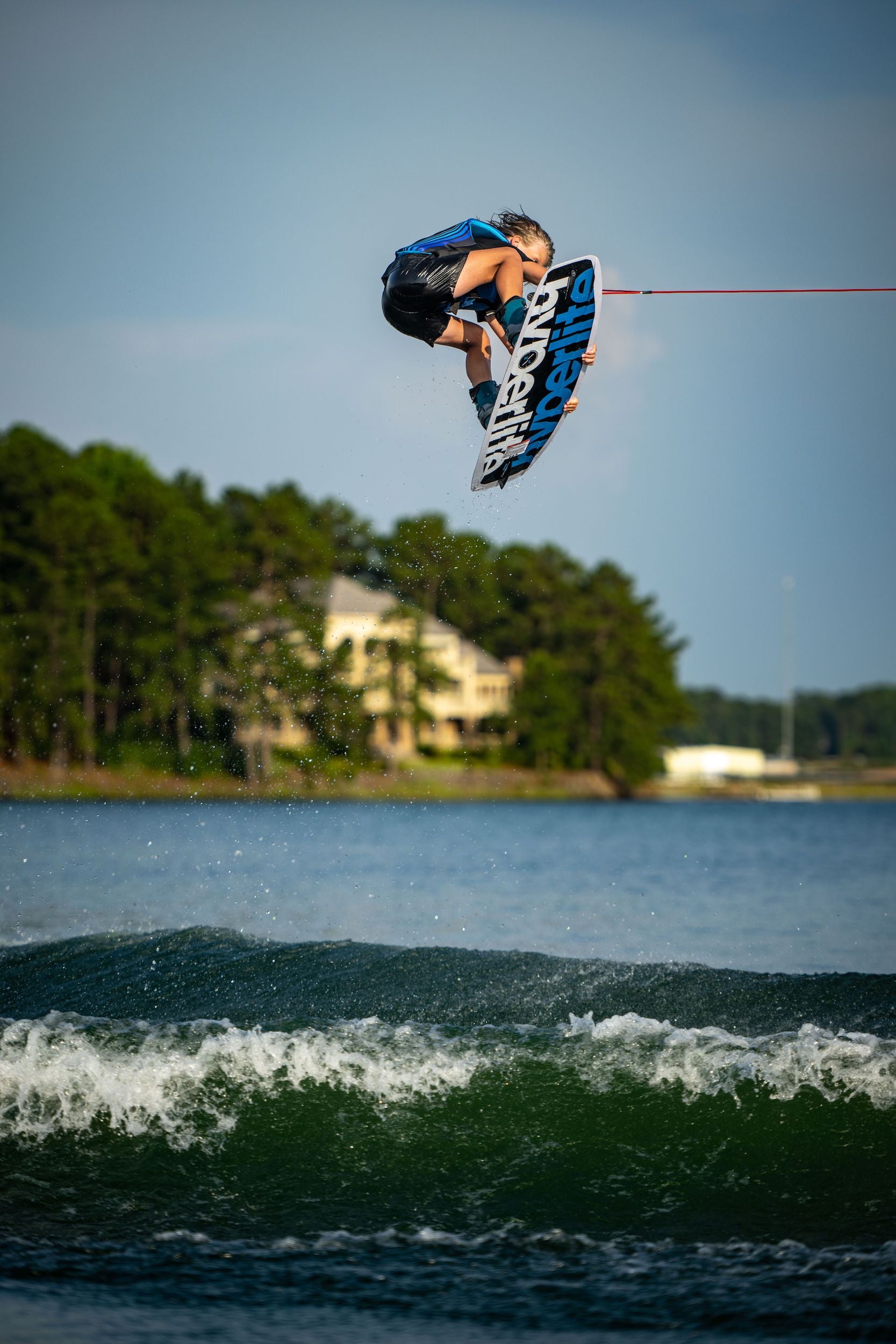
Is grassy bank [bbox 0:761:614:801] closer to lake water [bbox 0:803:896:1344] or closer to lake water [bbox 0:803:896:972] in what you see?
lake water [bbox 0:803:896:972]

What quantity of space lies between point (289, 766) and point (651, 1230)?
47.8 metres

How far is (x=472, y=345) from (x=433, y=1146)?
4.43 m

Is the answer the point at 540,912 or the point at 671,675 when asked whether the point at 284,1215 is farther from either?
the point at 671,675

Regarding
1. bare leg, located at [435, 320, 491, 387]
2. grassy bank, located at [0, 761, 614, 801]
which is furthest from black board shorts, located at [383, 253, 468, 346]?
grassy bank, located at [0, 761, 614, 801]

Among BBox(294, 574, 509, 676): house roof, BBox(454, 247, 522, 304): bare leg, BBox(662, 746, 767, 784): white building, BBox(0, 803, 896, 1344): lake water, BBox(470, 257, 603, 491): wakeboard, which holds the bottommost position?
BBox(662, 746, 767, 784): white building

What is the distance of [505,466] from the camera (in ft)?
24.8

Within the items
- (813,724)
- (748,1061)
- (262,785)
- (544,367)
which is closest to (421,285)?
(544,367)

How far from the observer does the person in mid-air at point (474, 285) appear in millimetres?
7109

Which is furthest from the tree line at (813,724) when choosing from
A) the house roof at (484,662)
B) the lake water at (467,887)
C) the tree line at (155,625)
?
the lake water at (467,887)

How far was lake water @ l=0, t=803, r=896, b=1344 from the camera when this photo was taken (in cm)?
423

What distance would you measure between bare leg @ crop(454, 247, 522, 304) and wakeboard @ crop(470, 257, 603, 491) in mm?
167

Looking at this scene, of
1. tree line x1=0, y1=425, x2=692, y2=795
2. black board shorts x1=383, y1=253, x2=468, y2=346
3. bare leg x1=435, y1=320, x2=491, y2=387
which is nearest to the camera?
Result: black board shorts x1=383, y1=253, x2=468, y2=346

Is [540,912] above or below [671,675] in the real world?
below

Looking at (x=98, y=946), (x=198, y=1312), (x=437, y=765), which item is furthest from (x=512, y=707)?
(x=198, y=1312)
